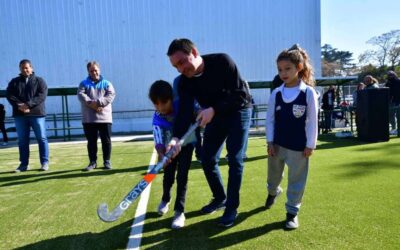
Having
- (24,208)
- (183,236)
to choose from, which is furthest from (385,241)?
(24,208)

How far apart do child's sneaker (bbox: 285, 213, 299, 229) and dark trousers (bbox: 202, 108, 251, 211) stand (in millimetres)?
481

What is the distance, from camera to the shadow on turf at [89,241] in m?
3.14

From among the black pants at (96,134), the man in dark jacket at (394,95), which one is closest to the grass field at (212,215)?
the black pants at (96,134)

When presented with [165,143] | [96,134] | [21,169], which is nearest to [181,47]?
[165,143]

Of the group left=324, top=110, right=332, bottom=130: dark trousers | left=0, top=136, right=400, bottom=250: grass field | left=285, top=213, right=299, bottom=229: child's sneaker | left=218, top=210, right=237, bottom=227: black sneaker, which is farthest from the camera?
left=324, top=110, right=332, bottom=130: dark trousers

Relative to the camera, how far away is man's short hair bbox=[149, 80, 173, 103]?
3678 mm

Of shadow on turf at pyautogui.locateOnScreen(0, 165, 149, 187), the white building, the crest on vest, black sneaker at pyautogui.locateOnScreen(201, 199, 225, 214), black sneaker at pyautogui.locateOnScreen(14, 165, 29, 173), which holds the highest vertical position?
the white building

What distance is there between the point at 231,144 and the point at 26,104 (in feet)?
15.7

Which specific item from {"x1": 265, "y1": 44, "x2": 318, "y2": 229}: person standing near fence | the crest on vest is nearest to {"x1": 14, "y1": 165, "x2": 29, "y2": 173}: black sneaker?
{"x1": 265, "y1": 44, "x2": 318, "y2": 229}: person standing near fence

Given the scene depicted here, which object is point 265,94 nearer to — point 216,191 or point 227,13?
point 227,13

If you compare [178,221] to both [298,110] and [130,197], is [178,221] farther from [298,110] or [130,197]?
[298,110]

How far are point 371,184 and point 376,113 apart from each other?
536 cm

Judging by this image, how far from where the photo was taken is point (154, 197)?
4.68 m

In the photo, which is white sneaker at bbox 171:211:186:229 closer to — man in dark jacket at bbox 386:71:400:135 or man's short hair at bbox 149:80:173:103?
man's short hair at bbox 149:80:173:103
